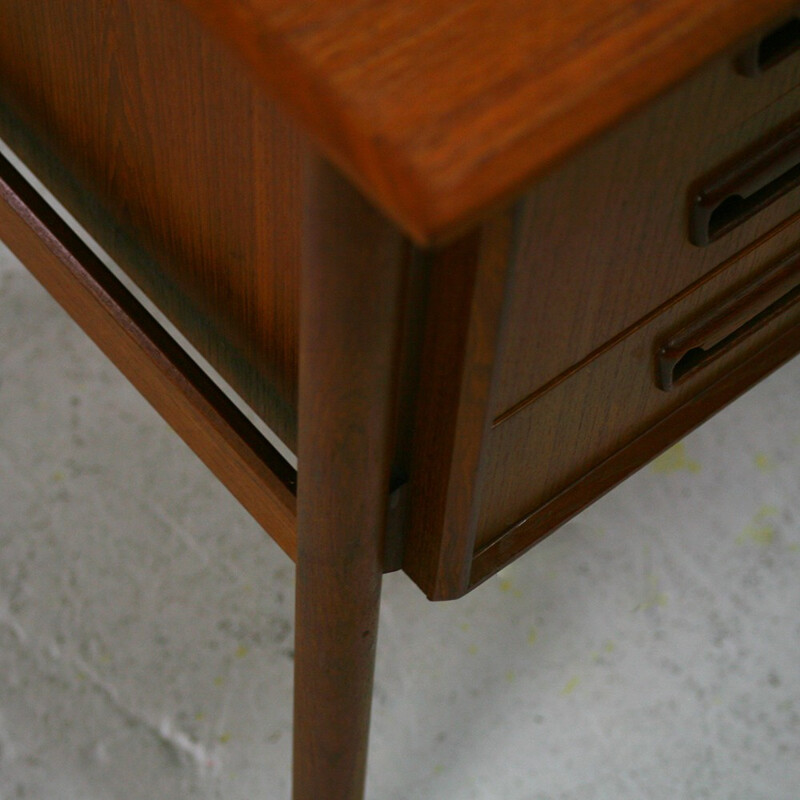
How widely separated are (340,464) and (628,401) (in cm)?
18

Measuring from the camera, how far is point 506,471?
0.56 m

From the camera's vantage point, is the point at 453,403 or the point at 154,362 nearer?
the point at 453,403

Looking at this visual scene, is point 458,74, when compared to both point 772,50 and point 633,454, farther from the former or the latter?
point 633,454

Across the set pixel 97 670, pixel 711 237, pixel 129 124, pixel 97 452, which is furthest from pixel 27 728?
pixel 711 237

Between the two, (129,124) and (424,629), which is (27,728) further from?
(129,124)

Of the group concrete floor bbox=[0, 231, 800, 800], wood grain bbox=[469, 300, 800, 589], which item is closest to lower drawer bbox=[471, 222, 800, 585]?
wood grain bbox=[469, 300, 800, 589]

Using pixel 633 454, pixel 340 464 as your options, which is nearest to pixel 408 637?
pixel 633 454

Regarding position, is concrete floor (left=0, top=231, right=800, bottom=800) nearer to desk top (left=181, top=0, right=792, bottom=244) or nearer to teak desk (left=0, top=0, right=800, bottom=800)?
teak desk (left=0, top=0, right=800, bottom=800)

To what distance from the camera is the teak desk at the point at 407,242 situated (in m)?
0.36

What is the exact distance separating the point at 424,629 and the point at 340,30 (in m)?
0.58

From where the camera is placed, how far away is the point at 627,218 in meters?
0.48

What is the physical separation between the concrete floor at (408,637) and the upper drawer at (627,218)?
0.38m

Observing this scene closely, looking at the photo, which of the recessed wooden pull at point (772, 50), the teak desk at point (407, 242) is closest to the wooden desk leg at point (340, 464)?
the teak desk at point (407, 242)

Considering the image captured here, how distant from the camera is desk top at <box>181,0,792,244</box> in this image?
0.33 m
